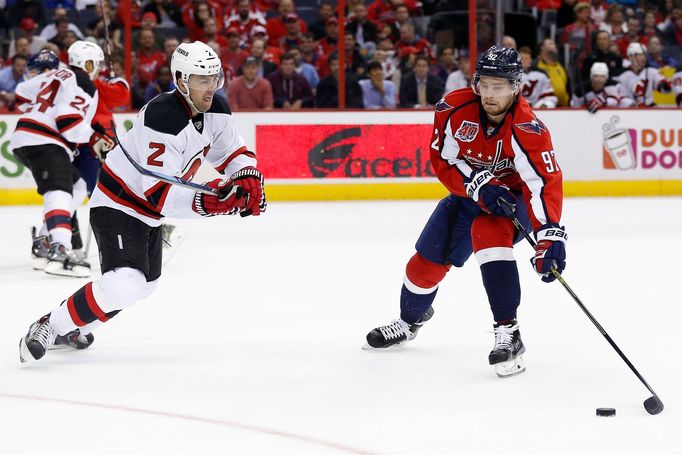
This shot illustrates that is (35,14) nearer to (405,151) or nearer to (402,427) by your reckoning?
(405,151)

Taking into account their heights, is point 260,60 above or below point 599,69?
above

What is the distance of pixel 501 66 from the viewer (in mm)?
3529

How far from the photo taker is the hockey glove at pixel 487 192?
11.8ft

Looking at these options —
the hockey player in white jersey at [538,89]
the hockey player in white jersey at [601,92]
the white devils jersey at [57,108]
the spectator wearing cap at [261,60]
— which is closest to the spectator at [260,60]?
the spectator wearing cap at [261,60]

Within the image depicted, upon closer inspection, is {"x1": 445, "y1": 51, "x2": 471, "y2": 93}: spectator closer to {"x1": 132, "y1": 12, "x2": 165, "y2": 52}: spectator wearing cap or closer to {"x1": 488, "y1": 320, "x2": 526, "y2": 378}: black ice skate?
{"x1": 132, "y1": 12, "x2": 165, "y2": 52}: spectator wearing cap

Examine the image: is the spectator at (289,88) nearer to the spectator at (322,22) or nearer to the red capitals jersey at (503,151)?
the spectator at (322,22)

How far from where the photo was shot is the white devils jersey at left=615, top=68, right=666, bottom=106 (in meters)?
10.2

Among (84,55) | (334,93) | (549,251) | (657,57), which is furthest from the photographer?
(657,57)

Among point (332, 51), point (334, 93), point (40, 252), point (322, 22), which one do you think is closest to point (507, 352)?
point (40, 252)

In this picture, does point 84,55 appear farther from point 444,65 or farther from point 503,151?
point 444,65

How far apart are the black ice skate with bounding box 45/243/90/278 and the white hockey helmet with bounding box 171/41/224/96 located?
242 cm

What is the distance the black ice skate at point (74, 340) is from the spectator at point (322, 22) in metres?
6.65

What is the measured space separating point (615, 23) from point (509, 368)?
26.1 feet

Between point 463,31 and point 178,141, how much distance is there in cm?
680
